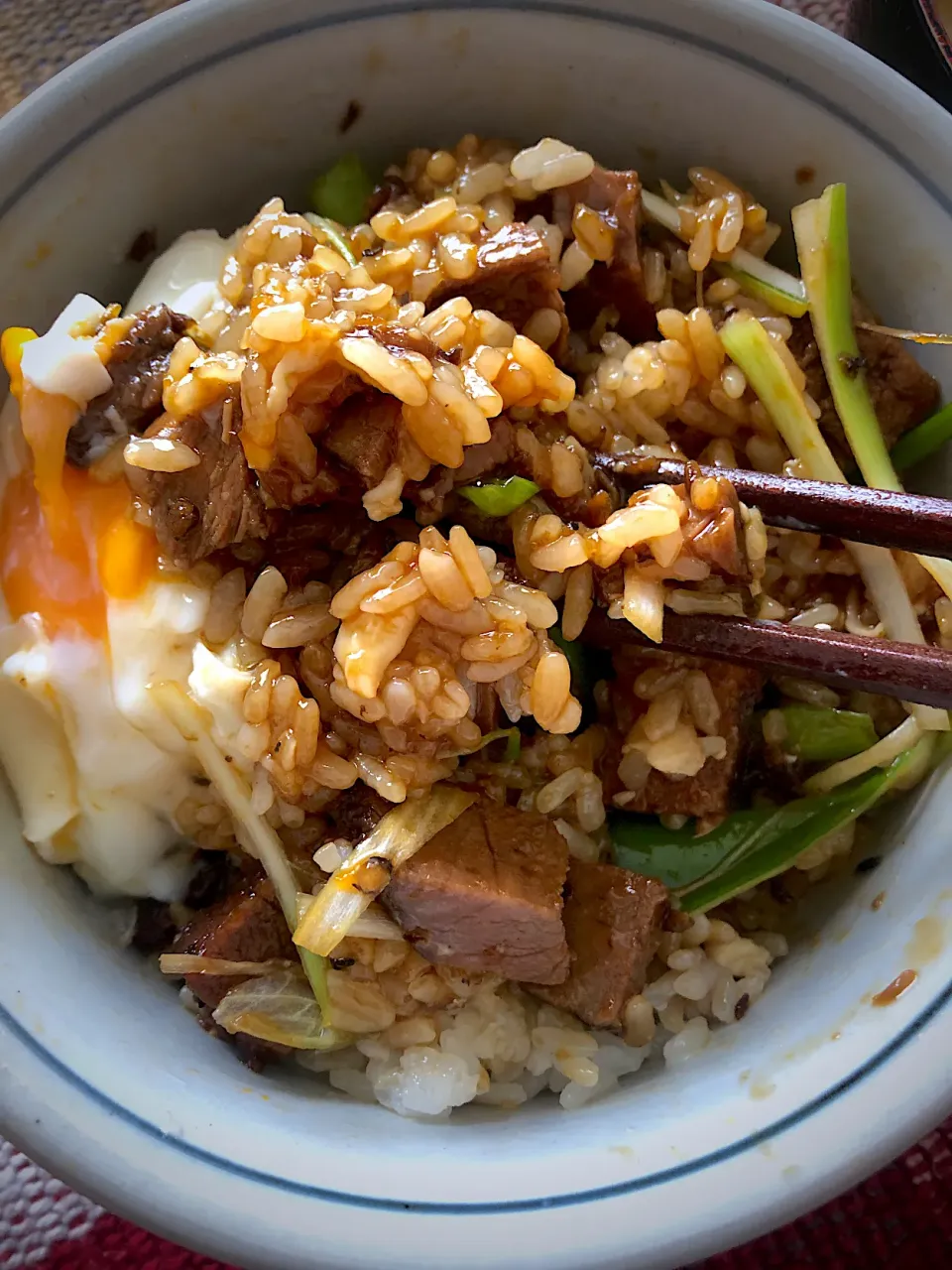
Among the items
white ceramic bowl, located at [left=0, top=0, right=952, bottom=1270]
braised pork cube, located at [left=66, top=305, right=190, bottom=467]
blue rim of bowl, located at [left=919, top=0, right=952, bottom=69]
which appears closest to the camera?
white ceramic bowl, located at [left=0, top=0, right=952, bottom=1270]

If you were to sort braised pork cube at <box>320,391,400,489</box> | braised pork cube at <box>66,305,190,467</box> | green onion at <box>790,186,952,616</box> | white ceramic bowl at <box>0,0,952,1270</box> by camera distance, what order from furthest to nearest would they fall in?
green onion at <box>790,186,952,616</box> < braised pork cube at <box>66,305,190,467</box> < braised pork cube at <box>320,391,400,489</box> < white ceramic bowl at <box>0,0,952,1270</box>

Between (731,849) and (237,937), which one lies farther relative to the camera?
(731,849)

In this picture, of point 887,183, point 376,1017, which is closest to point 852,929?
point 376,1017

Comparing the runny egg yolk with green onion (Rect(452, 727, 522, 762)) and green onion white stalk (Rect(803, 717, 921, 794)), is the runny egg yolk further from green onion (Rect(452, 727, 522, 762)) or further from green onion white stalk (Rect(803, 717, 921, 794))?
green onion white stalk (Rect(803, 717, 921, 794))

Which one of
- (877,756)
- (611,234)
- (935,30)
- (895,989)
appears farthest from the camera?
(935,30)

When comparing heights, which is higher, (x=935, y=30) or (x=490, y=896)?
(x=935, y=30)

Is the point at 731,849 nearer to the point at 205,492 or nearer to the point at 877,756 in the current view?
the point at 877,756

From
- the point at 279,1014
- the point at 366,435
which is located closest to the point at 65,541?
the point at 366,435

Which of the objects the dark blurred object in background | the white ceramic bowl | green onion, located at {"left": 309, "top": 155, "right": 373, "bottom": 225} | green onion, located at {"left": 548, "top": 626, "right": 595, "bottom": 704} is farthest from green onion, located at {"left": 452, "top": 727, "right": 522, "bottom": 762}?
the dark blurred object in background
